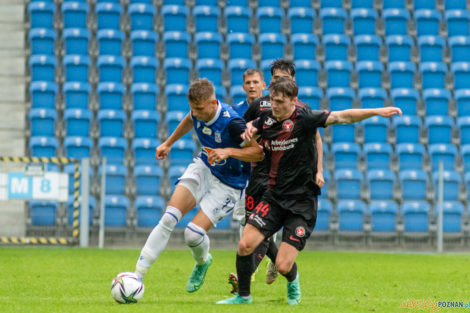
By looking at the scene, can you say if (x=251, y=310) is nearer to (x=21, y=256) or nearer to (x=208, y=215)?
(x=208, y=215)

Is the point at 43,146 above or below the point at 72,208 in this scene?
above

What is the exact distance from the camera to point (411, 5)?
756 inches

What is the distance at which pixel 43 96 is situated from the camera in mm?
16328

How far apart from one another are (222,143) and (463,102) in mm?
11406

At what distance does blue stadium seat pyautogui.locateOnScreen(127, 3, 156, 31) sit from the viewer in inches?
705

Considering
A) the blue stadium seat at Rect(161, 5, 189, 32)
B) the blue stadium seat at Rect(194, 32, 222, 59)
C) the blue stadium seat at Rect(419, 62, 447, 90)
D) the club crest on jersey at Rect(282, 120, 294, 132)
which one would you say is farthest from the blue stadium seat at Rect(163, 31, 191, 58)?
the club crest on jersey at Rect(282, 120, 294, 132)

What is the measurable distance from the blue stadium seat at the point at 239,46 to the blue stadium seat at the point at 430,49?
4.06m

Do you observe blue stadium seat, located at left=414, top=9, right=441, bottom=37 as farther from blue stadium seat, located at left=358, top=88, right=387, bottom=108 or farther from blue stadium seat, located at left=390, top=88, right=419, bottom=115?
blue stadium seat, located at left=358, top=88, right=387, bottom=108

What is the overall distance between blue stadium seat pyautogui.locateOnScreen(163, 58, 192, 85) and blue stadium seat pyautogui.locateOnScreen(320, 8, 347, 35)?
144 inches

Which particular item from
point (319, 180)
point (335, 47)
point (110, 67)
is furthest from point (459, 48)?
point (319, 180)

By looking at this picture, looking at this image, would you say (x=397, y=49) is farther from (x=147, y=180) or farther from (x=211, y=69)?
(x=147, y=180)

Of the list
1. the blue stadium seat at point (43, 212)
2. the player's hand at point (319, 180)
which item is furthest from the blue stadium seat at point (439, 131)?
the player's hand at point (319, 180)

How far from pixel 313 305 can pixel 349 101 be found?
10.4 metres

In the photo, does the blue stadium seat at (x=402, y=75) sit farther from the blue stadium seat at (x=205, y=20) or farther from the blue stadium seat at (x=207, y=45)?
the blue stadium seat at (x=205, y=20)
